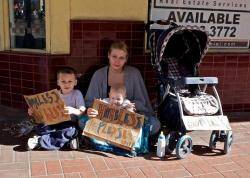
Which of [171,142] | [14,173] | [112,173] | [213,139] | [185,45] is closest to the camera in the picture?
[14,173]

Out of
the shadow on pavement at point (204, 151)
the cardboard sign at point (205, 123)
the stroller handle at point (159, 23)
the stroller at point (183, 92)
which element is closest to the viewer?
the cardboard sign at point (205, 123)

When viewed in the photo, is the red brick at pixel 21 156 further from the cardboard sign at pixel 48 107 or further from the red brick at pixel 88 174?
the red brick at pixel 88 174

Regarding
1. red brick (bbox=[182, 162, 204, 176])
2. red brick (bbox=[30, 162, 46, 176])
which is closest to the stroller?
red brick (bbox=[182, 162, 204, 176])

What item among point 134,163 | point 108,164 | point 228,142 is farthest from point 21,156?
point 228,142

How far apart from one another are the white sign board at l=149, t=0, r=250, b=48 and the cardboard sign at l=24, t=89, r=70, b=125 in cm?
175

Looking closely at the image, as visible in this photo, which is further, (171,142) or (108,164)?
(171,142)

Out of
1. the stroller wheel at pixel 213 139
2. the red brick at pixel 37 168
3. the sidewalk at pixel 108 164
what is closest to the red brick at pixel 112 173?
the sidewalk at pixel 108 164

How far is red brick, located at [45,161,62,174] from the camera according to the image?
156 inches

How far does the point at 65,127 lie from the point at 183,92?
4.97 feet

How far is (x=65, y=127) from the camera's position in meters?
4.66

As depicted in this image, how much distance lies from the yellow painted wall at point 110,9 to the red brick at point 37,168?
1.95 metres

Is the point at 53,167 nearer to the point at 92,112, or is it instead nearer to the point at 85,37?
the point at 92,112

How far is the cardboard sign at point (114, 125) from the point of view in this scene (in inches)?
176

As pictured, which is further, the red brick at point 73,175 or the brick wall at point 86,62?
the brick wall at point 86,62
